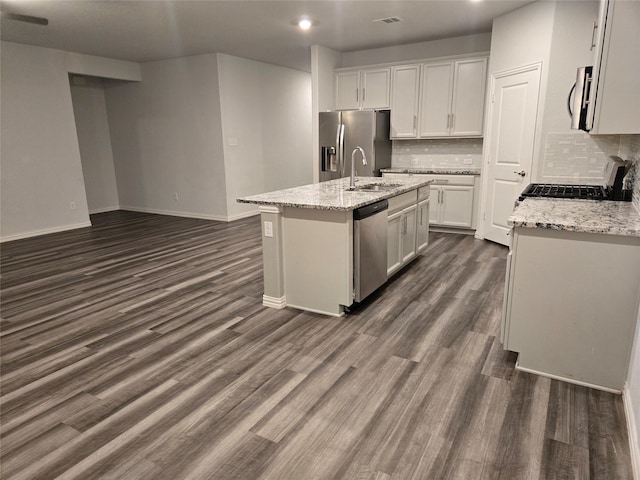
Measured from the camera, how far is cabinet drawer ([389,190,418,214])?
356cm

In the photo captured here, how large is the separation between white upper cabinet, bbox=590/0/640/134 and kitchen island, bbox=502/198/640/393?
0.49 metres

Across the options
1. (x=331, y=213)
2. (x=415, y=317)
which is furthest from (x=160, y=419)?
(x=415, y=317)

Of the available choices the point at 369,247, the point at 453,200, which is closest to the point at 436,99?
the point at 453,200

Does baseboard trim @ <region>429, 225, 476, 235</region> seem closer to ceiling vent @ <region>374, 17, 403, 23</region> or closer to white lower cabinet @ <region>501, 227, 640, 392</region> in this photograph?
ceiling vent @ <region>374, 17, 403, 23</region>

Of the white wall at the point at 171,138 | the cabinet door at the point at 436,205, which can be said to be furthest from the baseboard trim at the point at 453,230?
the white wall at the point at 171,138

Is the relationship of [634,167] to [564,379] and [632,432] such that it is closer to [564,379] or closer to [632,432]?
[564,379]

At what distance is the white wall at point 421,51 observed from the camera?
220 inches

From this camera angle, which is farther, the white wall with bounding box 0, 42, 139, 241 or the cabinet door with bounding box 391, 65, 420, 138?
the cabinet door with bounding box 391, 65, 420, 138

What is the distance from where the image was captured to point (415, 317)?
3.07 metres

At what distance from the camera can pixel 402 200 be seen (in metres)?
3.79

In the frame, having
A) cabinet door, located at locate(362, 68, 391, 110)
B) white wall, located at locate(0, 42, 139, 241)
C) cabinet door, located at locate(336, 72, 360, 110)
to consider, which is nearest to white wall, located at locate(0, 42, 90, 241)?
white wall, located at locate(0, 42, 139, 241)

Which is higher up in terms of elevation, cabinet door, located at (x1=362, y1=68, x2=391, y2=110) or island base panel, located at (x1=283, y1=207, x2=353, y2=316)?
cabinet door, located at (x1=362, y1=68, x2=391, y2=110)

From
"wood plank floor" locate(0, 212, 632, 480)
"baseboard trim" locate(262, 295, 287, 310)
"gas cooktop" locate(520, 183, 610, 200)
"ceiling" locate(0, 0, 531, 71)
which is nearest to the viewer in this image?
"wood plank floor" locate(0, 212, 632, 480)

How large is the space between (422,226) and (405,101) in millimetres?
2341
